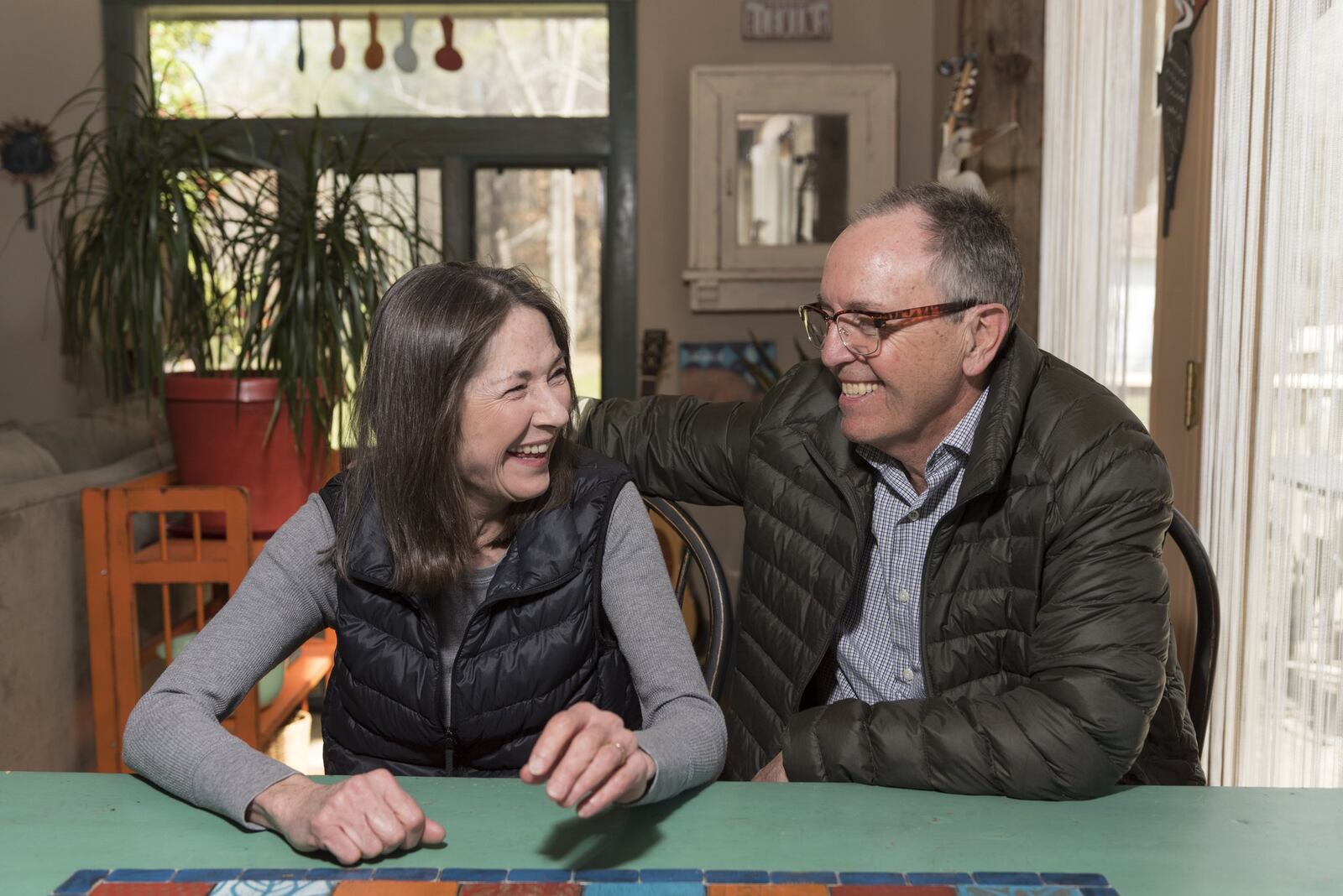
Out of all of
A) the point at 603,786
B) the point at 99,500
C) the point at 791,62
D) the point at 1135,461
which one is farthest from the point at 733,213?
the point at 603,786

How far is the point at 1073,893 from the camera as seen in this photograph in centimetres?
90

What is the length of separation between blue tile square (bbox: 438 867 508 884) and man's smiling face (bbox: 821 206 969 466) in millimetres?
767

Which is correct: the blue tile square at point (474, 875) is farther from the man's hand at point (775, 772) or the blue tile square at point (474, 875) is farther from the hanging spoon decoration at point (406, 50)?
the hanging spoon decoration at point (406, 50)

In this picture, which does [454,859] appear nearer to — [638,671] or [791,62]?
[638,671]

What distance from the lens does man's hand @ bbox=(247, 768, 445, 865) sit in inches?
37.4

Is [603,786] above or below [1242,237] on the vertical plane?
below

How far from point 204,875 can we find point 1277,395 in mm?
1468

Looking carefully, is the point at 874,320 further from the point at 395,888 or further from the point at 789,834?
the point at 395,888

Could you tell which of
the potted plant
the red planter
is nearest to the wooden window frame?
the potted plant

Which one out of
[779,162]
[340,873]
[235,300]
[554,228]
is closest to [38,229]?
[554,228]

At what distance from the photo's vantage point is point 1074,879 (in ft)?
3.03

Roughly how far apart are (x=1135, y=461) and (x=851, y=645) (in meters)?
0.45

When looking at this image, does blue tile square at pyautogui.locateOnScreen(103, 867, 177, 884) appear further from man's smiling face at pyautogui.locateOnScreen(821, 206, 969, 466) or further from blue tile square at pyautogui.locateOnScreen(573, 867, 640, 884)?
man's smiling face at pyautogui.locateOnScreen(821, 206, 969, 466)

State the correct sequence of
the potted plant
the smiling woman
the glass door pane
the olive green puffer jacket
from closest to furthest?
the olive green puffer jacket, the smiling woman, the potted plant, the glass door pane
